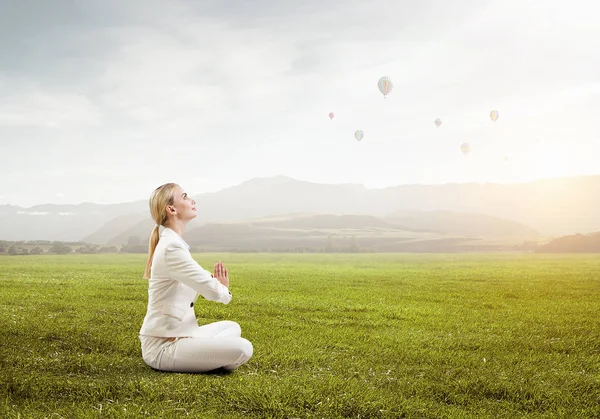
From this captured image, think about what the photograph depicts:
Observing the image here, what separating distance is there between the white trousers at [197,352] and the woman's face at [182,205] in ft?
5.43

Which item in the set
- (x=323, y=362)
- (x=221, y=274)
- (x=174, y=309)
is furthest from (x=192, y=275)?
(x=323, y=362)

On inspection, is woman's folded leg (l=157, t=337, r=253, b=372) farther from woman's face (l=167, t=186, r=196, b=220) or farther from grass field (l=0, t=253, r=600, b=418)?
woman's face (l=167, t=186, r=196, b=220)

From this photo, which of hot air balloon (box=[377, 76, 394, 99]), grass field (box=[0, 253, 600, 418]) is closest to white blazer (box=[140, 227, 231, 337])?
grass field (box=[0, 253, 600, 418])

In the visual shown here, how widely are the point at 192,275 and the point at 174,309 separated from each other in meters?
0.69

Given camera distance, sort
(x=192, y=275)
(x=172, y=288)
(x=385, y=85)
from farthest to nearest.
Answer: (x=385, y=85) → (x=172, y=288) → (x=192, y=275)

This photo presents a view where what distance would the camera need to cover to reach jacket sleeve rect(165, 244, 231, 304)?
7.26m

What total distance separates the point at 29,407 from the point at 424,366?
19.8ft

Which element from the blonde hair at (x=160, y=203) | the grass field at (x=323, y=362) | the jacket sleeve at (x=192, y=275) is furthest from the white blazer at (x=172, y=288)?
the grass field at (x=323, y=362)

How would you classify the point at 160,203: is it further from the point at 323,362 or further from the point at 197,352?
the point at 323,362

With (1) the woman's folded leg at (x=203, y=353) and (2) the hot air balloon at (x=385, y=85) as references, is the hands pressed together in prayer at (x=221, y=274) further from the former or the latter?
(2) the hot air balloon at (x=385, y=85)

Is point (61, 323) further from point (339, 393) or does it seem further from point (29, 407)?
point (339, 393)

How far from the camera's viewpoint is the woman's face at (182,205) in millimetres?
7793

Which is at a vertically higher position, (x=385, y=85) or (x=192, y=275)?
(x=385, y=85)

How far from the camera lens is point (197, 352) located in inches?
308
